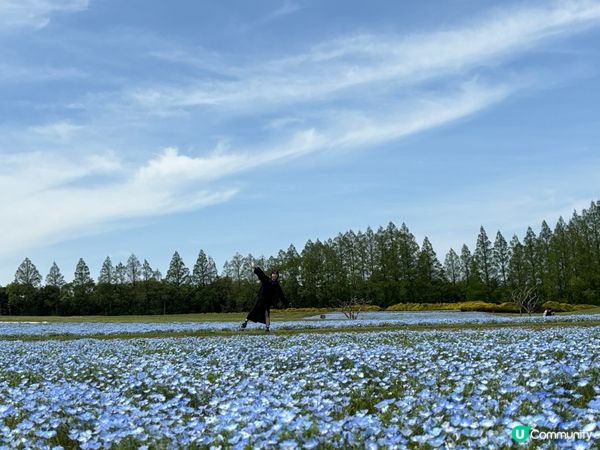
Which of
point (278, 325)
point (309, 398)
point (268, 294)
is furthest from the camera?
point (278, 325)

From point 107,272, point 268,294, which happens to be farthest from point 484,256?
point 268,294

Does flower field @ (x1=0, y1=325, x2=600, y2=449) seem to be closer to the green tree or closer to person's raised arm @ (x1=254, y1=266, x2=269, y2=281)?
person's raised arm @ (x1=254, y1=266, x2=269, y2=281)

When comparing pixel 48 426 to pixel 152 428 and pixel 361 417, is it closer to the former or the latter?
pixel 152 428

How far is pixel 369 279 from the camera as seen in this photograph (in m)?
83.1

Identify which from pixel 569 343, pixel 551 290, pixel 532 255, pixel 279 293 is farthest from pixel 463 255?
pixel 569 343

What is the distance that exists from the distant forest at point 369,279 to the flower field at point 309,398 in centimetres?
6866

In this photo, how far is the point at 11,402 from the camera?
6.62m

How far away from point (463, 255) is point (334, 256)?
22884 mm

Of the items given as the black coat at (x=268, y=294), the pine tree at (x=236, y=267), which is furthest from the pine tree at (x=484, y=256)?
the black coat at (x=268, y=294)

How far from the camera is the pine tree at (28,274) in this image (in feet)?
293

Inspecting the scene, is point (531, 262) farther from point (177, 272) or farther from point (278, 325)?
point (278, 325)

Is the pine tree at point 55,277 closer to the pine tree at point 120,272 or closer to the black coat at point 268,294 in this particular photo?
the pine tree at point 120,272

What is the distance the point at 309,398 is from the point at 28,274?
9349cm

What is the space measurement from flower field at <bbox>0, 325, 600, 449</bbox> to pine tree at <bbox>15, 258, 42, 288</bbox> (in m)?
86.0
